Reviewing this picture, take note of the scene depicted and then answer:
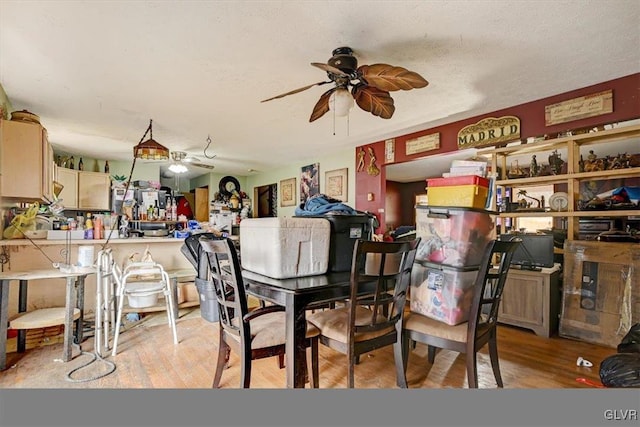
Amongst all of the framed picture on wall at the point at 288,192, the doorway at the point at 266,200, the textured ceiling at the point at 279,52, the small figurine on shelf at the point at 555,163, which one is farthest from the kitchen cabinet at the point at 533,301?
the doorway at the point at 266,200

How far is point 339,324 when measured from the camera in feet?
5.81

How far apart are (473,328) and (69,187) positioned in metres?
6.84

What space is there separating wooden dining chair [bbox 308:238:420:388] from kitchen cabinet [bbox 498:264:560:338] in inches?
79.4

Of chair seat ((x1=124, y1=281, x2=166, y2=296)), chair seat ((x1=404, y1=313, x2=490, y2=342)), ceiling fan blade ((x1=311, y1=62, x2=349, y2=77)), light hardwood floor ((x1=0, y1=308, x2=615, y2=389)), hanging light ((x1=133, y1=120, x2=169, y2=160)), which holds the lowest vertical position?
light hardwood floor ((x1=0, y1=308, x2=615, y2=389))

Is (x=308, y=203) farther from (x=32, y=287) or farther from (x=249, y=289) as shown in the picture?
(x=32, y=287)

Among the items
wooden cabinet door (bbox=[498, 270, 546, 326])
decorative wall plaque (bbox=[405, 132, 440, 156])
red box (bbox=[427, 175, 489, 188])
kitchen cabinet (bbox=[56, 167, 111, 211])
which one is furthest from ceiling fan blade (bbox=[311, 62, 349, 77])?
kitchen cabinet (bbox=[56, 167, 111, 211])

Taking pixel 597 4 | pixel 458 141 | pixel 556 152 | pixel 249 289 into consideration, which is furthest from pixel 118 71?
pixel 556 152

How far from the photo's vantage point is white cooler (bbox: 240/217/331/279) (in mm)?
1658

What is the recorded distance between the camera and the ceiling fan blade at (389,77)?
2.02m

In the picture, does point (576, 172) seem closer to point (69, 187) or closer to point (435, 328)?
point (435, 328)

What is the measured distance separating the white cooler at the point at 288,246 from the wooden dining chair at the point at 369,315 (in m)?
0.27

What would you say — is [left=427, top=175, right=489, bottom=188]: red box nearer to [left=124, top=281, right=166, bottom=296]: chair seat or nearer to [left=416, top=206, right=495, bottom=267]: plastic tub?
[left=416, top=206, right=495, bottom=267]: plastic tub

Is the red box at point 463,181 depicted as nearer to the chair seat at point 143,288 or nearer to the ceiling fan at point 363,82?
the ceiling fan at point 363,82

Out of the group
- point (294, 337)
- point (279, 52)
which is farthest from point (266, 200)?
point (294, 337)
